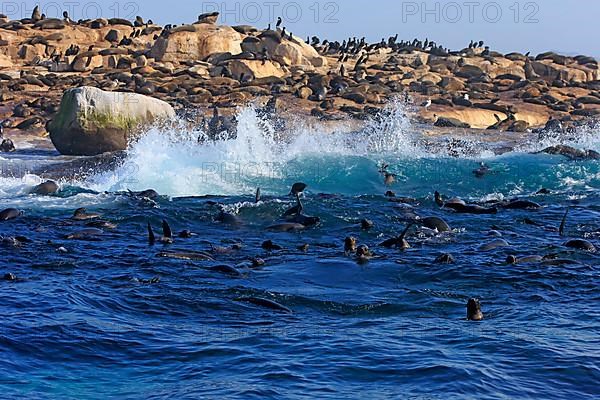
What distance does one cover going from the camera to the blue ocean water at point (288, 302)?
256 inches

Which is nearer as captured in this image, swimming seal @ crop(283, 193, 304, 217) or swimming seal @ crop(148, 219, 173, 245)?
swimming seal @ crop(148, 219, 173, 245)

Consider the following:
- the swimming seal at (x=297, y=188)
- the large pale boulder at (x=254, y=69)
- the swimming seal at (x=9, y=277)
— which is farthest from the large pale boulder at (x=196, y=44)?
the swimming seal at (x=9, y=277)

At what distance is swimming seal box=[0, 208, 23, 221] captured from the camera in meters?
13.0

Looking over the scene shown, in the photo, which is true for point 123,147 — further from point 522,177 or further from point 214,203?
point 522,177

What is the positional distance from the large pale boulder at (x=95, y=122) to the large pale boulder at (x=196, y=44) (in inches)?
724

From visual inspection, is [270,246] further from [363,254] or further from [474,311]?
[474,311]

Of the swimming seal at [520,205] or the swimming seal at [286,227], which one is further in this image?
the swimming seal at [520,205]

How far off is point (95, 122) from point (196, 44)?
66.6ft

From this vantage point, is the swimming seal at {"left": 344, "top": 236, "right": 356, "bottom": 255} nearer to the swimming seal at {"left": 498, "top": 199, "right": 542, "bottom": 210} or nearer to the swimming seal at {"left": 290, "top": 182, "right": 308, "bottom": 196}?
the swimming seal at {"left": 498, "top": 199, "right": 542, "bottom": 210}

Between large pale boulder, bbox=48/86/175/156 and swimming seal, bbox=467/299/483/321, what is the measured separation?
12.3m

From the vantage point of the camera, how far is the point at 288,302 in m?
8.62

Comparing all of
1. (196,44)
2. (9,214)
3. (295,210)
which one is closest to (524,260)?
(295,210)

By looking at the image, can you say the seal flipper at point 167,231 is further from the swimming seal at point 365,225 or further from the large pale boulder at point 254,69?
the large pale boulder at point 254,69

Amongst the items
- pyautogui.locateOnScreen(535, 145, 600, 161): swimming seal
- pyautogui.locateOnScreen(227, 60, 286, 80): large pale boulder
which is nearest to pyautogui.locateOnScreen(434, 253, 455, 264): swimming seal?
pyautogui.locateOnScreen(535, 145, 600, 161): swimming seal
